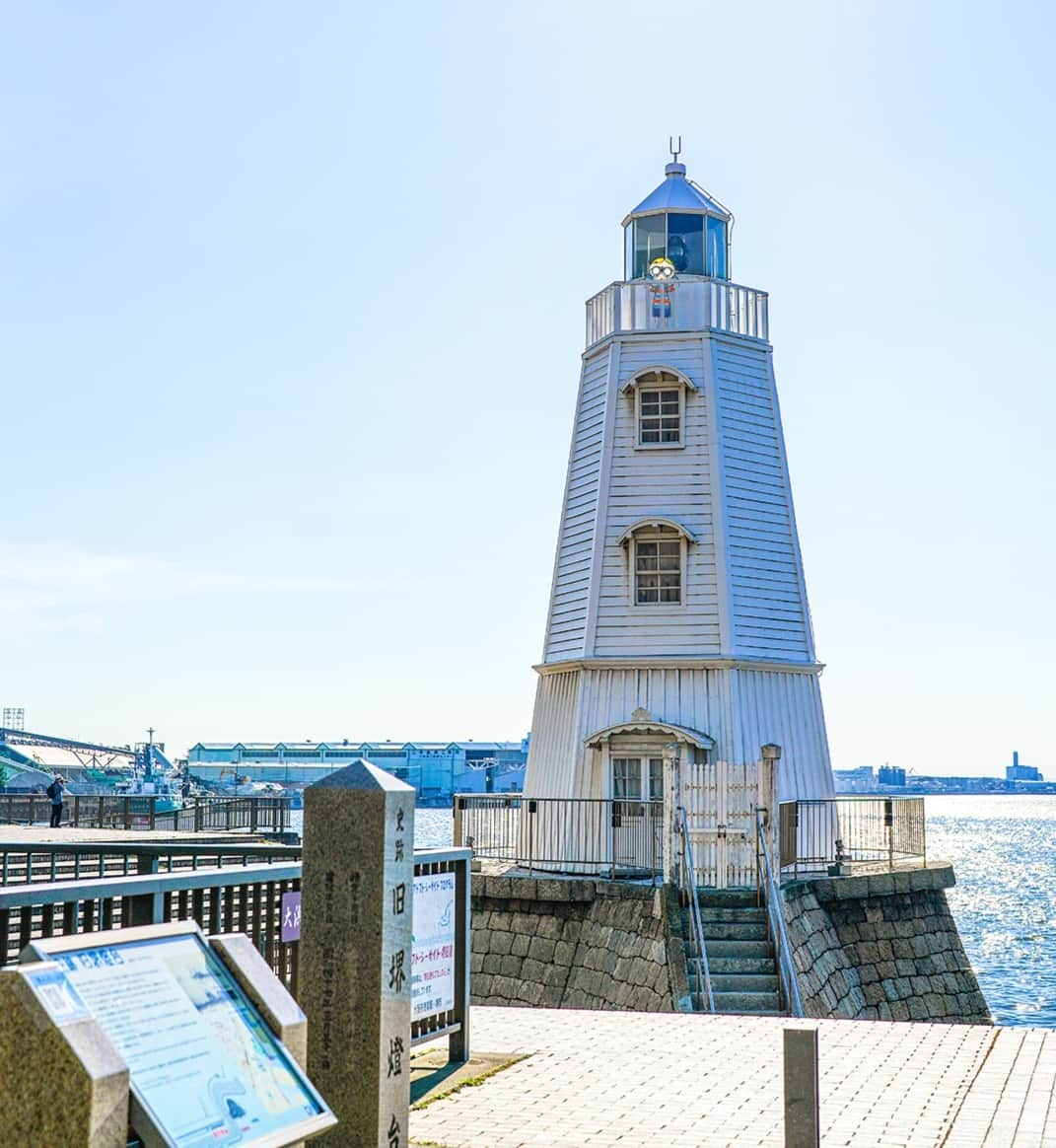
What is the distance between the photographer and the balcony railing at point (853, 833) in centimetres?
2464

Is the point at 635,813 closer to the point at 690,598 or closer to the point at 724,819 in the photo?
the point at 724,819

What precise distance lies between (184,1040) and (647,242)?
2482cm


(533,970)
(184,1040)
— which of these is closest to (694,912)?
(533,970)

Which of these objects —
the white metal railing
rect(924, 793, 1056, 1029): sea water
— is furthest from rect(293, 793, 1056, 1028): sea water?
the white metal railing

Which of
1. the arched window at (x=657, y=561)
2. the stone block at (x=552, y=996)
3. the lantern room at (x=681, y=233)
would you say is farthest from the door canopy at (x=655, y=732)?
the lantern room at (x=681, y=233)

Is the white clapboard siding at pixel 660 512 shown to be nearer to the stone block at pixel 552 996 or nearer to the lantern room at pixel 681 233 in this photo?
the lantern room at pixel 681 233

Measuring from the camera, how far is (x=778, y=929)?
64.9 ft

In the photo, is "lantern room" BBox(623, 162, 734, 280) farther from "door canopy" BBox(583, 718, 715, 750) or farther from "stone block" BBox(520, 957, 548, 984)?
"stone block" BBox(520, 957, 548, 984)

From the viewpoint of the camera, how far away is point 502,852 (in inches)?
1082

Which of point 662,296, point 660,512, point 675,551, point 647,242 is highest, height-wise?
point 647,242

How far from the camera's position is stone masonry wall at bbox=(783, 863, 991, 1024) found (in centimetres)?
2153

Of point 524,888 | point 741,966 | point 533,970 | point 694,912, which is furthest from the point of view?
point 524,888

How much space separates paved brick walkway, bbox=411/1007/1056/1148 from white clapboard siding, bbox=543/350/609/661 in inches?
537

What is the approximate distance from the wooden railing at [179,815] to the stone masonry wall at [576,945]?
7465 mm
